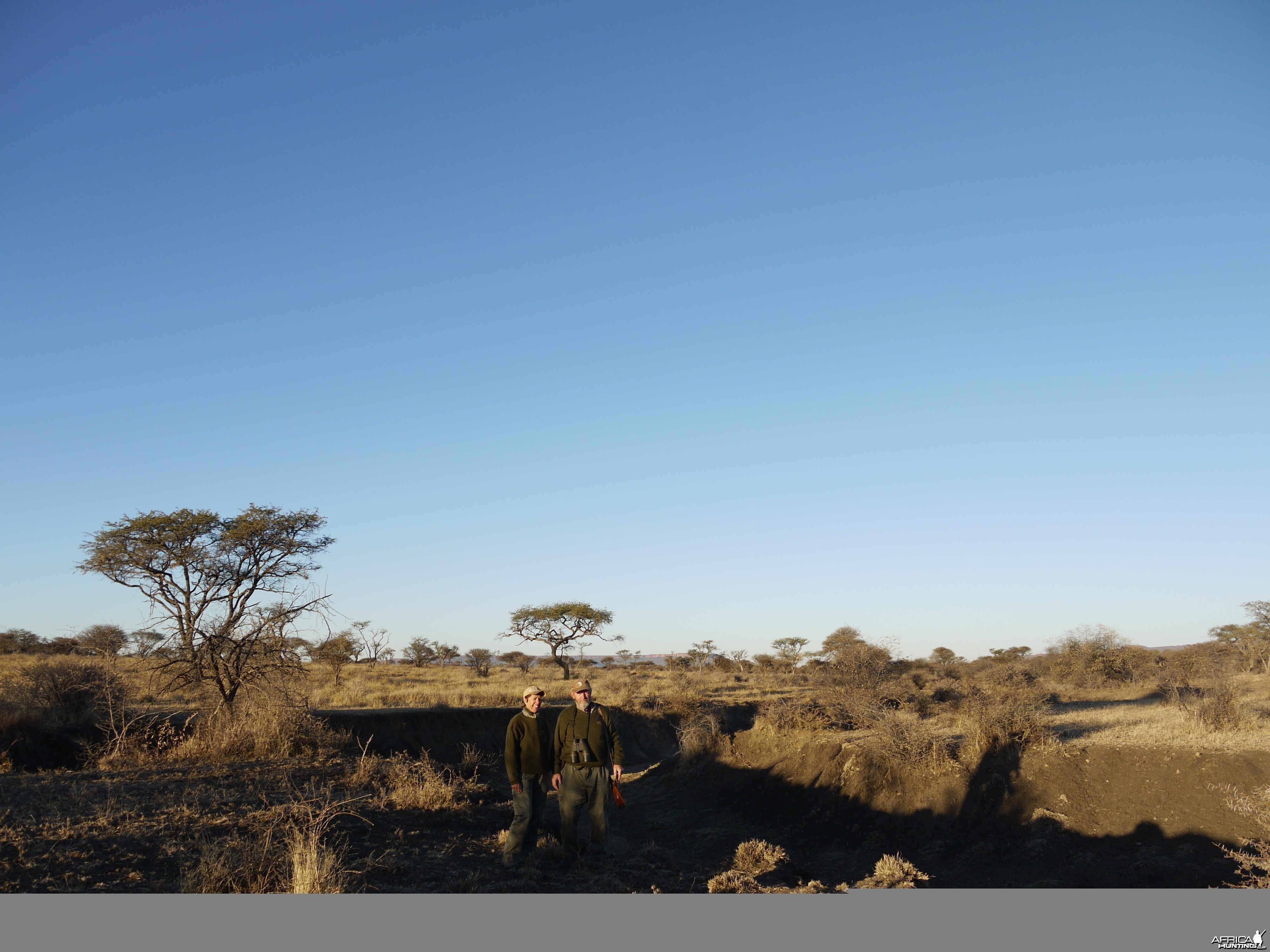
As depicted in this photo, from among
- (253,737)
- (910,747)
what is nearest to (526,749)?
(910,747)

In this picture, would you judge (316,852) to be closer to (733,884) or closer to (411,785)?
(733,884)

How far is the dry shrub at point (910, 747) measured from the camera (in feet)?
40.1

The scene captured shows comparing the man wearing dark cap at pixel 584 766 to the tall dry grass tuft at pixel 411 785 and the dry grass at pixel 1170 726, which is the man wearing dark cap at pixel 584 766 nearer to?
the tall dry grass tuft at pixel 411 785

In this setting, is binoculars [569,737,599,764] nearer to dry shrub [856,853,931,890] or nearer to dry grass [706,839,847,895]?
dry grass [706,839,847,895]

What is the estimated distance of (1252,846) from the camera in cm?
876

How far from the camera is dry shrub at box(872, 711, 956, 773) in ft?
40.1

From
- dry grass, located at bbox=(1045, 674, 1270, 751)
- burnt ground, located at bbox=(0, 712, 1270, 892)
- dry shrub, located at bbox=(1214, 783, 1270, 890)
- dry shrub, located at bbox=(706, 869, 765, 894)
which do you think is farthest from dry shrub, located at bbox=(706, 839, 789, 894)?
dry grass, located at bbox=(1045, 674, 1270, 751)

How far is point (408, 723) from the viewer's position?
71.8 feet

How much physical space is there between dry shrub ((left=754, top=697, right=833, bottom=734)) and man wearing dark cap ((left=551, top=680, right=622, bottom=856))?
356 inches

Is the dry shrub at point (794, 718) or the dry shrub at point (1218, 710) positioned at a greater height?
the dry shrub at point (1218, 710)

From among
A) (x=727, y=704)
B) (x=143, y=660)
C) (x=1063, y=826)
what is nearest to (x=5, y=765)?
(x=143, y=660)

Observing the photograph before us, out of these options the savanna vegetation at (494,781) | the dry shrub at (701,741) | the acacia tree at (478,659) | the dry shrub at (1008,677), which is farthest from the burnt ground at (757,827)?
the acacia tree at (478,659)

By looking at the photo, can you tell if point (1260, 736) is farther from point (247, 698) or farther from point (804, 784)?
point (247, 698)

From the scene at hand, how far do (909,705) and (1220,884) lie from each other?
1135cm
